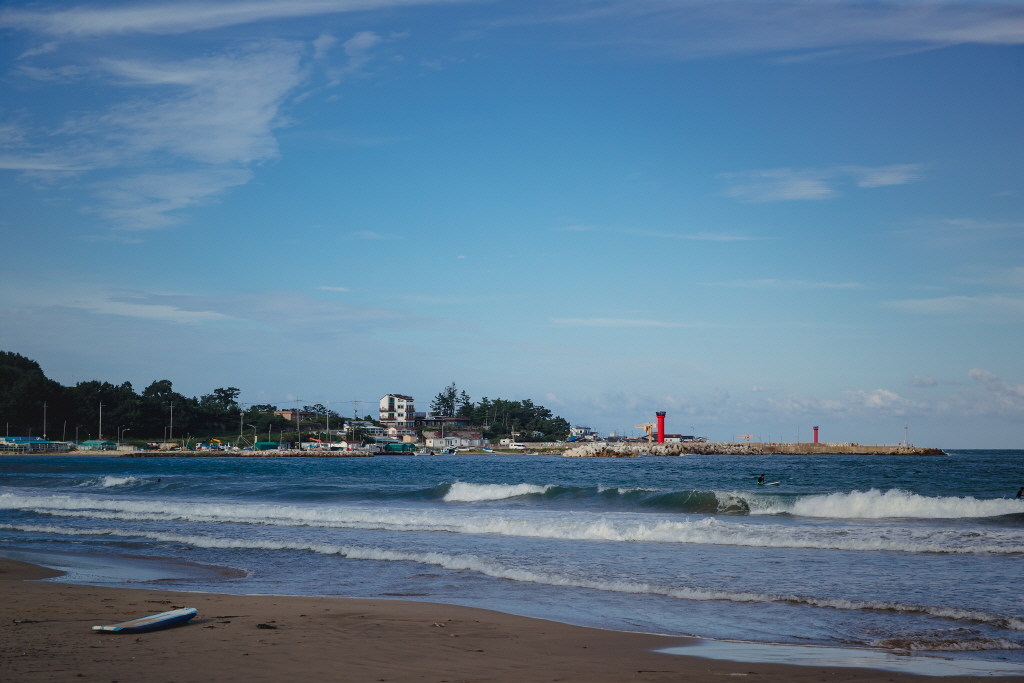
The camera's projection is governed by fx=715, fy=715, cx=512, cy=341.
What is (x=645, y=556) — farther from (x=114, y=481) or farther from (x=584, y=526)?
(x=114, y=481)

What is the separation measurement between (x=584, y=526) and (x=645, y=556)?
4.50m

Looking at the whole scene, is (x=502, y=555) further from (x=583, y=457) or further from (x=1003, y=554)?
(x=583, y=457)

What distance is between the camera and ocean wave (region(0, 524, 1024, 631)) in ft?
34.9

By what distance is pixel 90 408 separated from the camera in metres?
136

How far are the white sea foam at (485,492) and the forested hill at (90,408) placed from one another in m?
123

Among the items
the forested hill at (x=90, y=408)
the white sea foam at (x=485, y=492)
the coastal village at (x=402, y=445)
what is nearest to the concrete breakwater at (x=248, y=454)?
the coastal village at (x=402, y=445)

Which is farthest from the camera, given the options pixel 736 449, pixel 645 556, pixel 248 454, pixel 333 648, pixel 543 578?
pixel 736 449

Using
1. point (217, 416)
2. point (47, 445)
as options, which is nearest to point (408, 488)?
point (47, 445)

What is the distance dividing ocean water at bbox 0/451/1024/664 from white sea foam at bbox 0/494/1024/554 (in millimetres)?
78

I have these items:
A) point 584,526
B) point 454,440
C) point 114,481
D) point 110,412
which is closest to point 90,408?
point 110,412

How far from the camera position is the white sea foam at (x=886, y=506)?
81.8ft

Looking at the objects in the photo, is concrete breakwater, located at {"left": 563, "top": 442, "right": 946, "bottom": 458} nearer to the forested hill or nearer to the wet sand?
the forested hill

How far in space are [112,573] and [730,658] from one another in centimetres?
1221

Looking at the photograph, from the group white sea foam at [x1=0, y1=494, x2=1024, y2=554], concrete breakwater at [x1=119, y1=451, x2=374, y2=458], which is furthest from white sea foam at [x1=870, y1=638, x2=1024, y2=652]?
concrete breakwater at [x1=119, y1=451, x2=374, y2=458]
